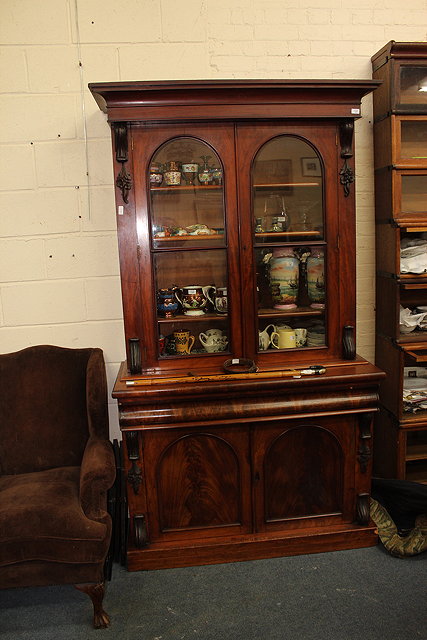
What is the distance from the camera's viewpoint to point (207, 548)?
95.8 inches

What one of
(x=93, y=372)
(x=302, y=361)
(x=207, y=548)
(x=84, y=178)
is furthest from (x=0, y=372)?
(x=302, y=361)

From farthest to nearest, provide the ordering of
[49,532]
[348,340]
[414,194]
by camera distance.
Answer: [414,194], [348,340], [49,532]

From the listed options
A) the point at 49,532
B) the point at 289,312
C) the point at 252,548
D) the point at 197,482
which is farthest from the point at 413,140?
the point at 49,532

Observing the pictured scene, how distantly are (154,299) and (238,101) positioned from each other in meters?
0.90

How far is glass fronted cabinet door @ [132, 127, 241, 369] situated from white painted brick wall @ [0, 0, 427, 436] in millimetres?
425

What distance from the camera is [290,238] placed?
2.45 meters

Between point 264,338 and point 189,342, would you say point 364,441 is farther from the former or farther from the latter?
point 189,342

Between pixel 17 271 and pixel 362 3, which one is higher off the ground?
pixel 362 3

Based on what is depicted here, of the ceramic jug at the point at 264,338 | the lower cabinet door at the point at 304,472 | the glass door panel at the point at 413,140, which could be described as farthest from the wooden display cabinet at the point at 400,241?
the ceramic jug at the point at 264,338

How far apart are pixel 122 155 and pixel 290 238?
813 mm

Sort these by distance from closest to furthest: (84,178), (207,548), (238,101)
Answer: (238,101), (207,548), (84,178)

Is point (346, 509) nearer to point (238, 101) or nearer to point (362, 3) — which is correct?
point (238, 101)

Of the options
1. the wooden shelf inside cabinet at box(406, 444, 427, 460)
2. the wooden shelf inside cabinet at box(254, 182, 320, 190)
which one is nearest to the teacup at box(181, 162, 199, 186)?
the wooden shelf inside cabinet at box(254, 182, 320, 190)

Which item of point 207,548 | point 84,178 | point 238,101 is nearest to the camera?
point 238,101
